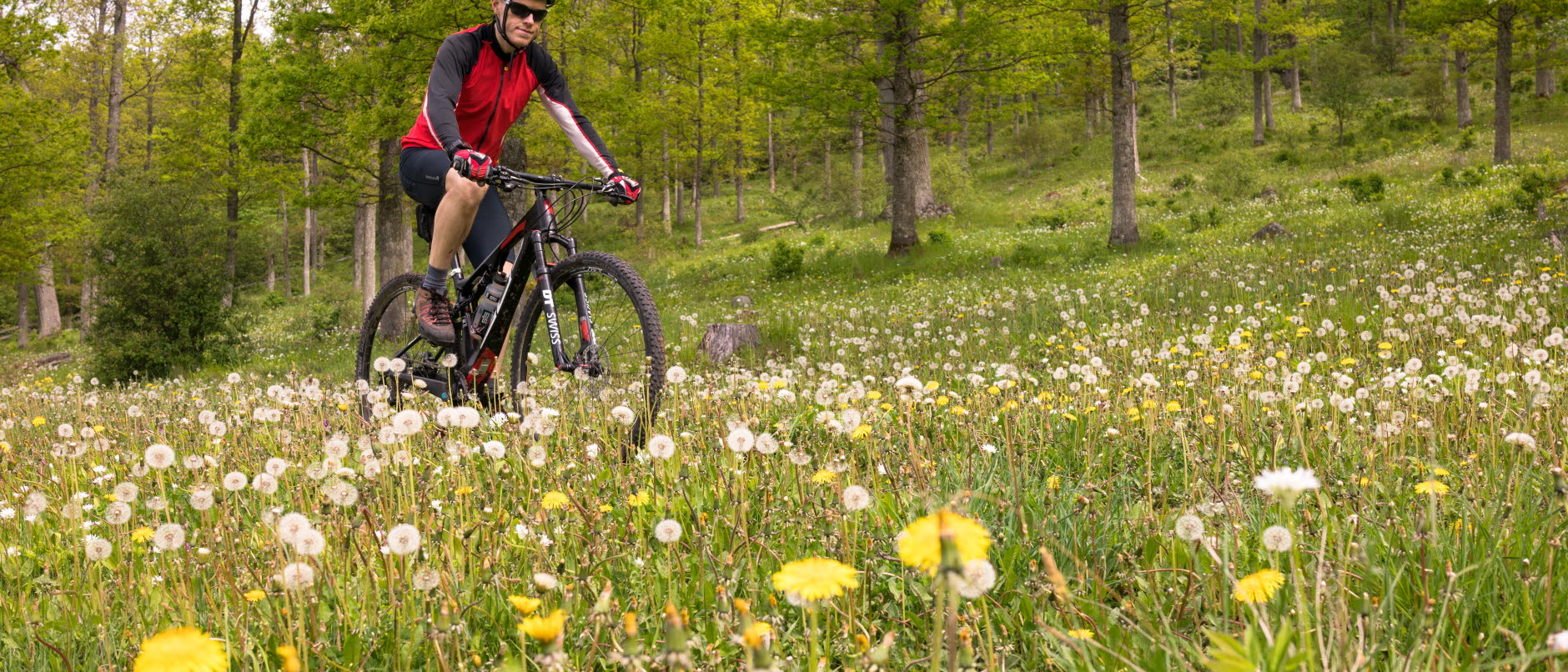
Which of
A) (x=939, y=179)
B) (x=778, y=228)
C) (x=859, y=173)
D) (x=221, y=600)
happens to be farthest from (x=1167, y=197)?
(x=221, y=600)

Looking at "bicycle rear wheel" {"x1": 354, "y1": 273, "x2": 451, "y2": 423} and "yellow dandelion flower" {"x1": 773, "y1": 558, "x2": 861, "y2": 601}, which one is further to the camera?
"bicycle rear wheel" {"x1": 354, "y1": 273, "x2": 451, "y2": 423}

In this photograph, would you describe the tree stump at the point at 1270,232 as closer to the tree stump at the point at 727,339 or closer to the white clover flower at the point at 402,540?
the tree stump at the point at 727,339

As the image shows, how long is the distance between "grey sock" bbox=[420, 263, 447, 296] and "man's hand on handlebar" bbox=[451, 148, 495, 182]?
942 mm

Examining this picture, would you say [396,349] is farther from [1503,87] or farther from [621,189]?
[1503,87]

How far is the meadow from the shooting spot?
1288 millimetres

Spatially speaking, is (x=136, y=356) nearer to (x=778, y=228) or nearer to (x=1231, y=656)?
(x=1231, y=656)

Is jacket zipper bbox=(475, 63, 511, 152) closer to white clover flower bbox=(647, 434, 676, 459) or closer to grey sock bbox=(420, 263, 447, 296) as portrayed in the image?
grey sock bbox=(420, 263, 447, 296)

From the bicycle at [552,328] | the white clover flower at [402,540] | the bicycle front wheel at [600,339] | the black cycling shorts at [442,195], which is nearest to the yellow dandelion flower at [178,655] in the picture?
the white clover flower at [402,540]

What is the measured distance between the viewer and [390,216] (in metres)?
15.6

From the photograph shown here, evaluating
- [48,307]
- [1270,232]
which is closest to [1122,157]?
[1270,232]

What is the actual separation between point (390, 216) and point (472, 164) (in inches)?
518

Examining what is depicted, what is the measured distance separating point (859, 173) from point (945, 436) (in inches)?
1269

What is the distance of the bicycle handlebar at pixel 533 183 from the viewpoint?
156 inches

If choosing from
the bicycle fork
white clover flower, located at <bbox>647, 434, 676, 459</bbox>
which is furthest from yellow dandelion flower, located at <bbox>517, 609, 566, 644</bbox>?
the bicycle fork
